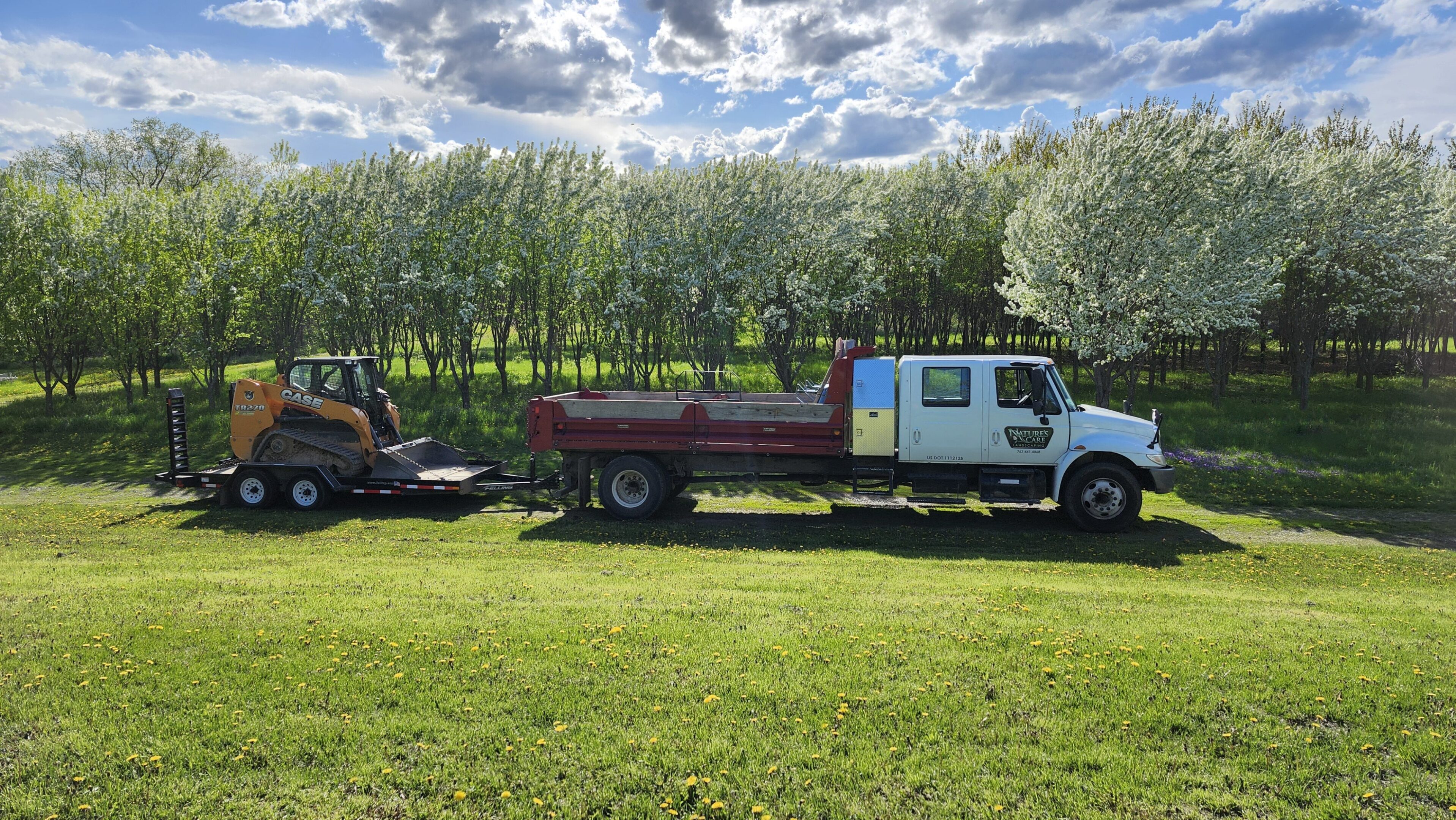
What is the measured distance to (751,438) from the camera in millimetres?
13141

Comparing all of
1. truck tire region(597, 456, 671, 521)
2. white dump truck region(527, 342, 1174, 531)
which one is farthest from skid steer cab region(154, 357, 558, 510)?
white dump truck region(527, 342, 1174, 531)

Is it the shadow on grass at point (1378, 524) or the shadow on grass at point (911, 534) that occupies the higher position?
the shadow on grass at point (911, 534)

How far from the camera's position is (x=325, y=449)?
1455 centimetres

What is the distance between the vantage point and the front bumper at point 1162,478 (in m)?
12.6

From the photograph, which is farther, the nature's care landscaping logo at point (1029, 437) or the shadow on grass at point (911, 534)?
Result: the nature's care landscaping logo at point (1029, 437)

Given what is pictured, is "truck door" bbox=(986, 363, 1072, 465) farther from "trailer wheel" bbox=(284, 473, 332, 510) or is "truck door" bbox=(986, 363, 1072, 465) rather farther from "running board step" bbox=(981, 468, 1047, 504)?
"trailer wheel" bbox=(284, 473, 332, 510)

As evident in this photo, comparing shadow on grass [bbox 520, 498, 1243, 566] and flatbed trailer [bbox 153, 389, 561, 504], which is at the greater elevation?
flatbed trailer [bbox 153, 389, 561, 504]

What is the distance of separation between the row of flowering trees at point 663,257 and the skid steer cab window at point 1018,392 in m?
9.92

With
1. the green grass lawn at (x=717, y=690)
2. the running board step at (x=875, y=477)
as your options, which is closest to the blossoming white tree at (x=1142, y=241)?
the running board step at (x=875, y=477)

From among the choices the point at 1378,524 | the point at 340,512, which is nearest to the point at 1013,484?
the point at 1378,524

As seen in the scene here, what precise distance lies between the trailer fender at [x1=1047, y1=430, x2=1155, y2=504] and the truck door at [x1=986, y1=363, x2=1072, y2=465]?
0.20 meters

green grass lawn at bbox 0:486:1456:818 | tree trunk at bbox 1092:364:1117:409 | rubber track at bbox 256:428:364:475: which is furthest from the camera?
tree trunk at bbox 1092:364:1117:409

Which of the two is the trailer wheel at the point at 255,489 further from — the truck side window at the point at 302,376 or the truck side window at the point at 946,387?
the truck side window at the point at 946,387

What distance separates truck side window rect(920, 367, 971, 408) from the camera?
1284cm
